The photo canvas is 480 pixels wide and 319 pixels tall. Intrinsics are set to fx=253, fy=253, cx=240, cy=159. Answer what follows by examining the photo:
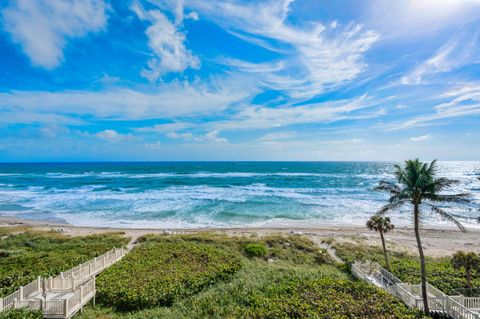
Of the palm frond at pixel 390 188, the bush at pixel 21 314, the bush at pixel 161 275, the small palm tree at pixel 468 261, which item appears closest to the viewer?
the bush at pixel 21 314

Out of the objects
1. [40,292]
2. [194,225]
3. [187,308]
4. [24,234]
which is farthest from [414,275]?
[24,234]

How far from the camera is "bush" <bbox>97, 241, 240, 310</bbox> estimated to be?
1162 cm

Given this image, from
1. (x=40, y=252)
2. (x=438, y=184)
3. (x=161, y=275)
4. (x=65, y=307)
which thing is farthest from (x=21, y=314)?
(x=438, y=184)

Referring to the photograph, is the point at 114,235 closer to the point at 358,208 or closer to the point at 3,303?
the point at 3,303

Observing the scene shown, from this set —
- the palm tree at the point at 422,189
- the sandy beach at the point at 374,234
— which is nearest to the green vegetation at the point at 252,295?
the palm tree at the point at 422,189

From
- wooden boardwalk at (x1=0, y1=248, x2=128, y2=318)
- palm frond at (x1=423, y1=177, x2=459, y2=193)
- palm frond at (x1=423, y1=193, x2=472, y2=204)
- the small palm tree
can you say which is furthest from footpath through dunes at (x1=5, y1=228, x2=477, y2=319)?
palm frond at (x1=423, y1=177, x2=459, y2=193)

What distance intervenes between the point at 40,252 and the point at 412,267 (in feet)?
86.5

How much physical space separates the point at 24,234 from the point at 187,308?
23.0 meters

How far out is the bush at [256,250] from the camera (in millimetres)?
19281

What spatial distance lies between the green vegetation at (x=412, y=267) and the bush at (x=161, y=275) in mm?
10004

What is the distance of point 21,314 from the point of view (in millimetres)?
9016

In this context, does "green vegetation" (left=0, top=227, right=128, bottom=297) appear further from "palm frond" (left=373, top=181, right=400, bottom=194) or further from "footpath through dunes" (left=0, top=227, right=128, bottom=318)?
"palm frond" (left=373, top=181, right=400, bottom=194)

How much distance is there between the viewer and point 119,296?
460 inches

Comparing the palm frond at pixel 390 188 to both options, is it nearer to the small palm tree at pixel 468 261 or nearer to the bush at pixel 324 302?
the small palm tree at pixel 468 261
